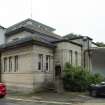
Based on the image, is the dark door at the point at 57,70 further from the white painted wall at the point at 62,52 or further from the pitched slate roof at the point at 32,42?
the pitched slate roof at the point at 32,42

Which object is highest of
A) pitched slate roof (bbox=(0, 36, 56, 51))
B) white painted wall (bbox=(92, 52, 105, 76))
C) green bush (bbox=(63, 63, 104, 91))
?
pitched slate roof (bbox=(0, 36, 56, 51))

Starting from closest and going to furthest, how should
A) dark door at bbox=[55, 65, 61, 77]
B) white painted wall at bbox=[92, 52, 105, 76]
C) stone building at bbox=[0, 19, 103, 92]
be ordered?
stone building at bbox=[0, 19, 103, 92], dark door at bbox=[55, 65, 61, 77], white painted wall at bbox=[92, 52, 105, 76]

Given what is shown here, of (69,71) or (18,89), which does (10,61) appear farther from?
(69,71)

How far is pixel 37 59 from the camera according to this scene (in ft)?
80.7

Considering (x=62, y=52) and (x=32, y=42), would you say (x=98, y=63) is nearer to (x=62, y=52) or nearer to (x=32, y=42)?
(x=62, y=52)

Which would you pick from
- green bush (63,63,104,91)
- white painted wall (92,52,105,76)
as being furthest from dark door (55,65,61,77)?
white painted wall (92,52,105,76)

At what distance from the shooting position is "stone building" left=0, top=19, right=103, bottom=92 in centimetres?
2431

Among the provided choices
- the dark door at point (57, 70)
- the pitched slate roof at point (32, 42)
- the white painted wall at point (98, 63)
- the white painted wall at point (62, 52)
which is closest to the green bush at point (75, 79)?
the dark door at point (57, 70)

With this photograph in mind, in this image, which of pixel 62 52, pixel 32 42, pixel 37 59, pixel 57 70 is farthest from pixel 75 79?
pixel 32 42

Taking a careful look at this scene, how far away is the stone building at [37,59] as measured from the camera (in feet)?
79.8

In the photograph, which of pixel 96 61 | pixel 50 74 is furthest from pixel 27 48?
pixel 96 61

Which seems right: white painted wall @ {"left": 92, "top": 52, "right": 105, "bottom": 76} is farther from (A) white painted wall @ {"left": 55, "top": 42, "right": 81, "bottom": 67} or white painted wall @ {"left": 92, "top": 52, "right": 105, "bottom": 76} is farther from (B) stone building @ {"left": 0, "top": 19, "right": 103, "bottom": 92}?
(A) white painted wall @ {"left": 55, "top": 42, "right": 81, "bottom": 67}

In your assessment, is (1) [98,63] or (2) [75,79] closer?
(2) [75,79]

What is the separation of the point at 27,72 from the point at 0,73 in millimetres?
5999
